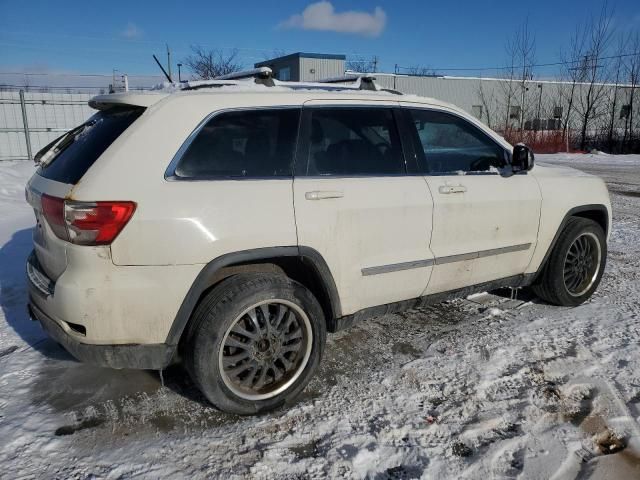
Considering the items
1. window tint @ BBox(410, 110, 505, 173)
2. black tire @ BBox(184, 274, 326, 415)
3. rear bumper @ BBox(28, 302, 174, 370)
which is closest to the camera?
rear bumper @ BBox(28, 302, 174, 370)

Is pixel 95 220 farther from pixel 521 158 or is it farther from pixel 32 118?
pixel 32 118

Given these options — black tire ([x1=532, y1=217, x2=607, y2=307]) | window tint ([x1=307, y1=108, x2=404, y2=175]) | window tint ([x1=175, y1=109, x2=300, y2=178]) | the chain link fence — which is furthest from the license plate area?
the chain link fence

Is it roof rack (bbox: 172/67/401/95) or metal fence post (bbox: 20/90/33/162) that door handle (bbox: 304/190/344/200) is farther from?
metal fence post (bbox: 20/90/33/162)

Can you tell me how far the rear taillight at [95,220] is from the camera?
8.25ft

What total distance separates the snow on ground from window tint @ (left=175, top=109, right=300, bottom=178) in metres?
1.43

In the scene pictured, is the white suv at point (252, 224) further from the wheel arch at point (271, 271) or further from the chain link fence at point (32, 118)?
the chain link fence at point (32, 118)

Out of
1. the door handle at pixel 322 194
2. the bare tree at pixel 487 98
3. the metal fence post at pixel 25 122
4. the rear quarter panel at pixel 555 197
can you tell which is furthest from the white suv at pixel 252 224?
the bare tree at pixel 487 98

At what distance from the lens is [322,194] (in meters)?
3.03

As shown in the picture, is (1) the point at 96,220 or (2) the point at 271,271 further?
(2) the point at 271,271

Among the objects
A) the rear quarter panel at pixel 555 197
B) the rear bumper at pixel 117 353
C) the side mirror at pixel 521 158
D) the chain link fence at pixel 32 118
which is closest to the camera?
the rear bumper at pixel 117 353

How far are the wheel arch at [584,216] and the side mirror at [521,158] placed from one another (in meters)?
0.71

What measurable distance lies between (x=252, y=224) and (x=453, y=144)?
198 cm

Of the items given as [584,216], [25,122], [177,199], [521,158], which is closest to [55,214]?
[177,199]

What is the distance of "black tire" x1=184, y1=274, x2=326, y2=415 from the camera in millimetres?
2793
